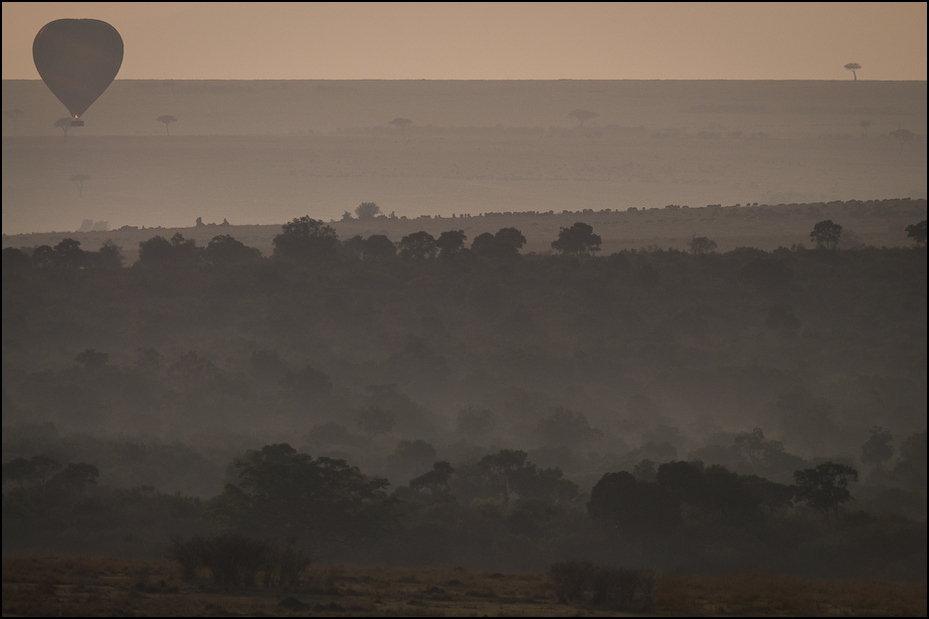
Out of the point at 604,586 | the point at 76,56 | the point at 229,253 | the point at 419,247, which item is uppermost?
the point at 76,56

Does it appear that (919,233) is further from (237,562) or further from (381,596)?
(237,562)

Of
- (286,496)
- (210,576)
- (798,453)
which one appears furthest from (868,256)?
(210,576)

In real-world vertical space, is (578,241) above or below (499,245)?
above

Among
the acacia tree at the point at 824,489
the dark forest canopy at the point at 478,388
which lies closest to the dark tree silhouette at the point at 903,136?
the dark forest canopy at the point at 478,388

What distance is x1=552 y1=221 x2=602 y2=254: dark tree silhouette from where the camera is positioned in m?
89.5

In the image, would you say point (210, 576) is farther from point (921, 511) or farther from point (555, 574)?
point (921, 511)

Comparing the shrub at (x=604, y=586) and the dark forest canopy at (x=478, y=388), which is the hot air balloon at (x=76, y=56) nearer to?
the dark forest canopy at (x=478, y=388)

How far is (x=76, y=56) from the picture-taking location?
10175cm

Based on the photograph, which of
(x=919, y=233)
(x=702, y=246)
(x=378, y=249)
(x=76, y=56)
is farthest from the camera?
(x=76, y=56)

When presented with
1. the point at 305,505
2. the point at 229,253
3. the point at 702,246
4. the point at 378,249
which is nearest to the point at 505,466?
the point at 305,505

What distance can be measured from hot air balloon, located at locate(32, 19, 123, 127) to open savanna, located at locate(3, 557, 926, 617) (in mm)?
79591

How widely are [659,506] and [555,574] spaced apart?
29.2ft

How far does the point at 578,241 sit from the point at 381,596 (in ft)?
208

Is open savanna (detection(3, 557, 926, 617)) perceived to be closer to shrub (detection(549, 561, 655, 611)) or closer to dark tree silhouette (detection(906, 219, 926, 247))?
shrub (detection(549, 561, 655, 611))
